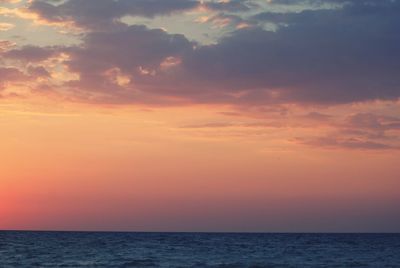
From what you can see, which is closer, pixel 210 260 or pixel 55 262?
pixel 55 262

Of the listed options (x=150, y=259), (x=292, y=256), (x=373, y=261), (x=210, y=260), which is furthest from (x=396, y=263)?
(x=150, y=259)

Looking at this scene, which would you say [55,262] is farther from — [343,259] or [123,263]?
[343,259]

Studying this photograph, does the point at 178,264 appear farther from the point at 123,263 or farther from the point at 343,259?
the point at 343,259

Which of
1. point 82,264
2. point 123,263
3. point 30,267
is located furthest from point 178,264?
point 30,267

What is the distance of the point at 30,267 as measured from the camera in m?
53.4

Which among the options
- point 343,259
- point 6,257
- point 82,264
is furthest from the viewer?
point 343,259

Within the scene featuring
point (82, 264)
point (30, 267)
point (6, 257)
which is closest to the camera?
point (30, 267)

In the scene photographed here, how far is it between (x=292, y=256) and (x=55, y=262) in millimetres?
27342

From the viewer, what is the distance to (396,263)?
2527 inches

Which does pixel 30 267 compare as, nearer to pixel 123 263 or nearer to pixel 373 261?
pixel 123 263

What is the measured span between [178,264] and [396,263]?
21697 millimetres

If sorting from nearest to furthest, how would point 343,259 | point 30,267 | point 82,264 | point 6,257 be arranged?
point 30,267
point 82,264
point 6,257
point 343,259

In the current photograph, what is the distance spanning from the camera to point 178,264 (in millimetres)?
60094

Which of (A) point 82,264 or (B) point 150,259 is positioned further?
(B) point 150,259
